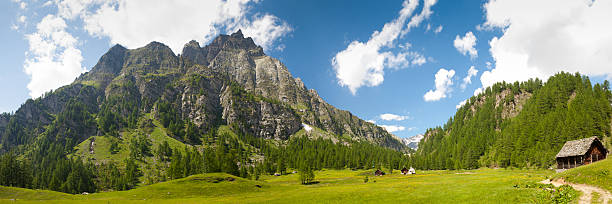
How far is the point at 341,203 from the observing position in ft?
141

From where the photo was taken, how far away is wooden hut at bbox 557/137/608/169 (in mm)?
64812

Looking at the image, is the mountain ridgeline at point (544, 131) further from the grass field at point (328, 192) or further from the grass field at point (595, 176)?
the grass field at point (595, 176)

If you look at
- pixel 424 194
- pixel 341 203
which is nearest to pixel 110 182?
pixel 341 203

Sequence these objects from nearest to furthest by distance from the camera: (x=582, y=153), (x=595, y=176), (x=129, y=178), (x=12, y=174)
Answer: (x=595, y=176)
(x=582, y=153)
(x=12, y=174)
(x=129, y=178)

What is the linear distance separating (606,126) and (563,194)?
120 m

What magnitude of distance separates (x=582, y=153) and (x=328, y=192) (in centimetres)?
6139

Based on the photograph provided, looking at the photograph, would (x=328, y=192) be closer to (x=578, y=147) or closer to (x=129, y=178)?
(x=578, y=147)

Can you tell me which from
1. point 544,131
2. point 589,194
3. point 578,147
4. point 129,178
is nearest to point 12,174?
point 129,178

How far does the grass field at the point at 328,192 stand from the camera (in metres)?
36.8

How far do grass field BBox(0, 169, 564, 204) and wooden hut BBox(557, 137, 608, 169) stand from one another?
18.9 feet

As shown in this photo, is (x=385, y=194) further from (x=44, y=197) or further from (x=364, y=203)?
(x=44, y=197)

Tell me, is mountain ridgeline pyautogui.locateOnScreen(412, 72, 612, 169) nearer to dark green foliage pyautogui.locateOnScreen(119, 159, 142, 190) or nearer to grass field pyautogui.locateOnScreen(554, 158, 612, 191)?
grass field pyautogui.locateOnScreen(554, 158, 612, 191)

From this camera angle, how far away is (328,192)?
56312mm

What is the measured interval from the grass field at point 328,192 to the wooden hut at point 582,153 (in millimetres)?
5750
